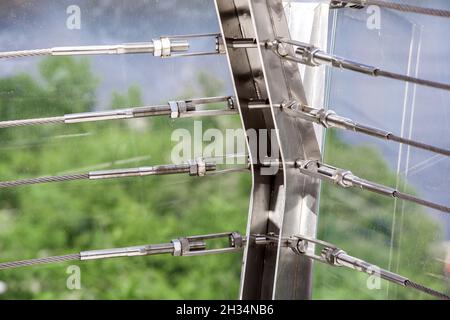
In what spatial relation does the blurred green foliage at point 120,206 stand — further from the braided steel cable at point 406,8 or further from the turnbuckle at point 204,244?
the braided steel cable at point 406,8

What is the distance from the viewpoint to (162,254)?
1731 millimetres

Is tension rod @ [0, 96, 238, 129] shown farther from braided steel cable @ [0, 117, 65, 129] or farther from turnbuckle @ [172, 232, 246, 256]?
turnbuckle @ [172, 232, 246, 256]

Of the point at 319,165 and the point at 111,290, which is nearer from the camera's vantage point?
the point at 319,165

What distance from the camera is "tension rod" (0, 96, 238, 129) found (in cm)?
162

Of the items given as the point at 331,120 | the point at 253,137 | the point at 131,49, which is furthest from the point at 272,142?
the point at 131,49

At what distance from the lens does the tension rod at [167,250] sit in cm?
163

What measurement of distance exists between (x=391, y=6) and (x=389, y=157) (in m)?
0.30

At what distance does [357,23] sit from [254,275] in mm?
481

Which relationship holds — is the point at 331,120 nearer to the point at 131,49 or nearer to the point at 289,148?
the point at 289,148

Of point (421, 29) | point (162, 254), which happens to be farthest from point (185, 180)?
point (421, 29)

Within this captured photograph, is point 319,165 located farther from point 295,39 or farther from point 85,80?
point 85,80

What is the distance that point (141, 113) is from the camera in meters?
1.64

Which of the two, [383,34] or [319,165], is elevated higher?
[383,34]
